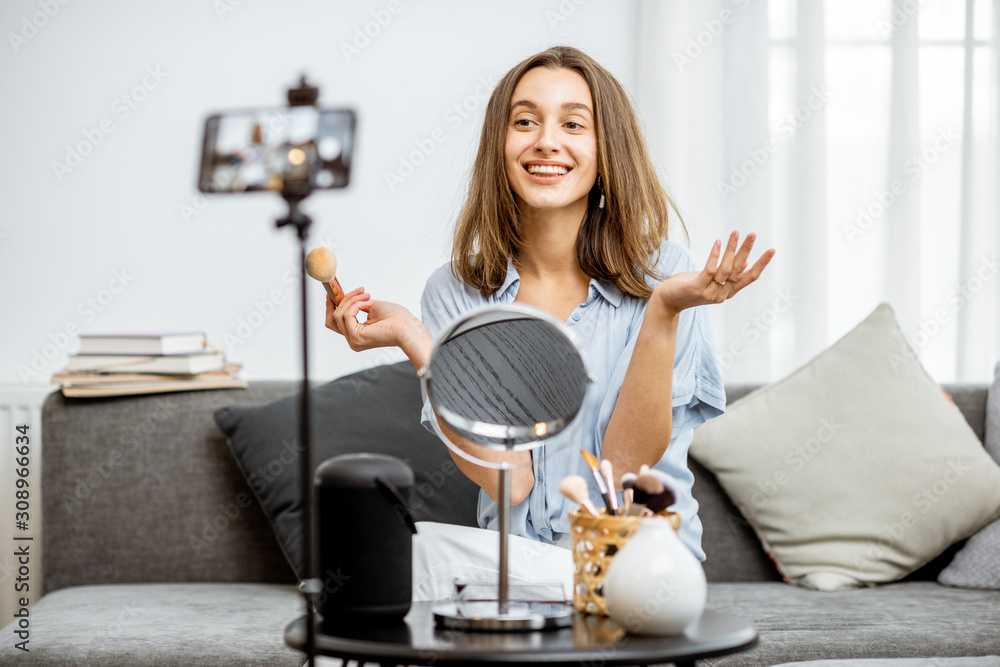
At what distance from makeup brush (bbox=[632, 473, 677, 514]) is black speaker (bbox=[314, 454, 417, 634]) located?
218 millimetres

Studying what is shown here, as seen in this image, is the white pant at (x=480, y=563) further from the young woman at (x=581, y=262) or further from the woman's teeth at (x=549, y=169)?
the woman's teeth at (x=549, y=169)

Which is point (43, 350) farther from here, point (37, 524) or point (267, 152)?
point (267, 152)

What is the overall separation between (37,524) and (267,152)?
168 cm

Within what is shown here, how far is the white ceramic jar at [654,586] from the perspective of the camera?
730 millimetres

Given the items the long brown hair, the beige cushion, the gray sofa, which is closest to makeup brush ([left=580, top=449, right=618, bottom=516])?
the long brown hair

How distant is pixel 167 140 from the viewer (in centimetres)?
216

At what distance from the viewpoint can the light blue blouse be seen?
125cm

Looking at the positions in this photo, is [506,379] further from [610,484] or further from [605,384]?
[605,384]

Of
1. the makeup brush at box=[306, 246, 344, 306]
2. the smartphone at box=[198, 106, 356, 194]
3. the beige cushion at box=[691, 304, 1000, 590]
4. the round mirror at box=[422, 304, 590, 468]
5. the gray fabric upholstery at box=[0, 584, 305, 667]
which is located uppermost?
the smartphone at box=[198, 106, 356, 194]

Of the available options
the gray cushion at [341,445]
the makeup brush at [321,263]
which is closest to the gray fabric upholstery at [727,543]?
the gray cushion at [341,445]

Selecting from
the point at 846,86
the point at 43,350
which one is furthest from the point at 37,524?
the point at 846,86

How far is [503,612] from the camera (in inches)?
31.3

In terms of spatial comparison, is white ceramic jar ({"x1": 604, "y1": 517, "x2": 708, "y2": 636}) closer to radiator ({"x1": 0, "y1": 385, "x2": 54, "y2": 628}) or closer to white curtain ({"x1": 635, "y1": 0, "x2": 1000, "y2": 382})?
white curtain ({"x1": 635, "y1": 0, "x2": 1000, "y2": 382})

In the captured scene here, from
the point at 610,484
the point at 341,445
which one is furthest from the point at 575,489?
the point at 341,445
